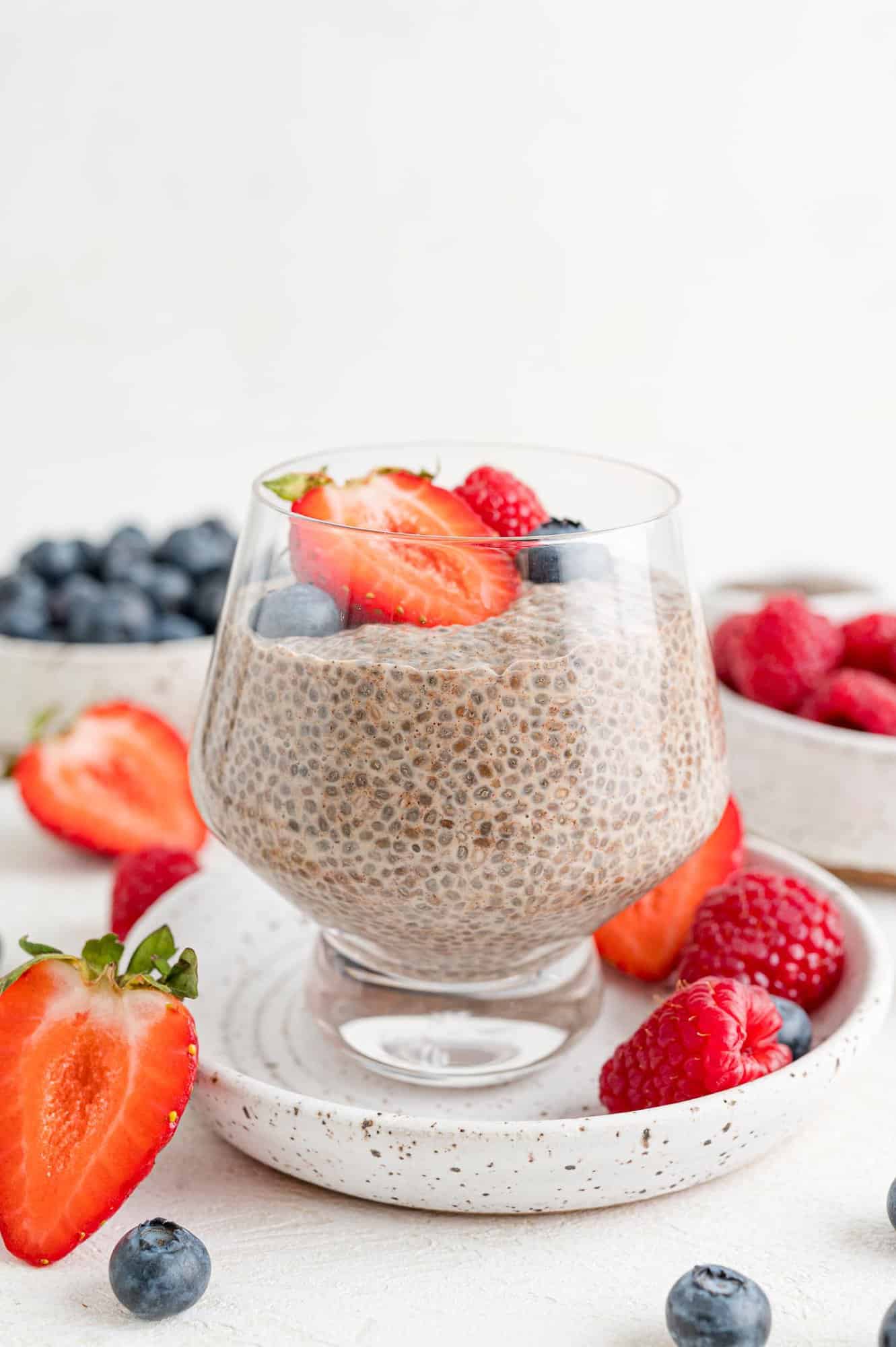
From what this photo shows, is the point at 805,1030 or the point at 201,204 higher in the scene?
the point at 201,204

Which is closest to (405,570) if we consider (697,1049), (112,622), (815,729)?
(697,1049)

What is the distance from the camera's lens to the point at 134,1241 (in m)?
0.78

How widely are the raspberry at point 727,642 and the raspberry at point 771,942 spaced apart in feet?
1.44

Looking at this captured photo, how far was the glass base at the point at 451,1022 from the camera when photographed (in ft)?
3.26

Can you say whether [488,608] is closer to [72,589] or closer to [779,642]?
[779,642]

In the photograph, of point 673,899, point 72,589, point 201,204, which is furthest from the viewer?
point 201,204

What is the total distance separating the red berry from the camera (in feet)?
4.04

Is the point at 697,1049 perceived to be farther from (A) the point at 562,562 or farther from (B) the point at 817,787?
(B) the point at 817,787

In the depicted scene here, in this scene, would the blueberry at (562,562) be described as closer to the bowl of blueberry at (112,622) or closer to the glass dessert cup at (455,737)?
the glass dessert cup at (455,737)

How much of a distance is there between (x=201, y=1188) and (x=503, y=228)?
237 cm

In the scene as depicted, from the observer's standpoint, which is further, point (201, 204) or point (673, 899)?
point (201, 204)

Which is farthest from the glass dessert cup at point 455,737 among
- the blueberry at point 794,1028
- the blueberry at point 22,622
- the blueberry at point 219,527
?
the blueberry at point 219,527

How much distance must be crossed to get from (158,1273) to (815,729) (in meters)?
0.81

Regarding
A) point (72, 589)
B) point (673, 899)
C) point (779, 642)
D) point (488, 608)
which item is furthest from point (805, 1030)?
point (72, 589)
